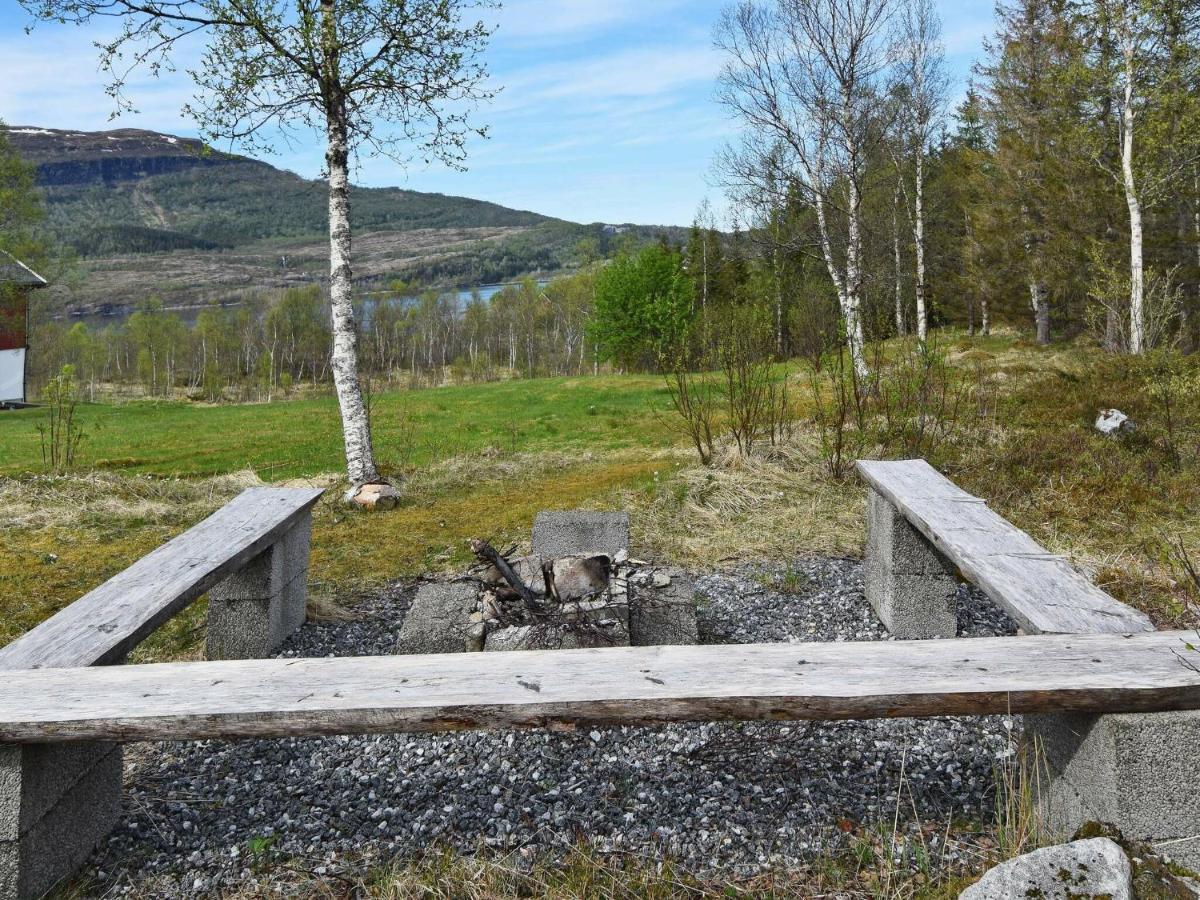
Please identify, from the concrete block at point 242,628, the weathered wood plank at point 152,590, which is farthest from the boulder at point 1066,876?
the concrete block at point 242,628

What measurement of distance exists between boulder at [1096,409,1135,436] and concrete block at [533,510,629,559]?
5.77 metres

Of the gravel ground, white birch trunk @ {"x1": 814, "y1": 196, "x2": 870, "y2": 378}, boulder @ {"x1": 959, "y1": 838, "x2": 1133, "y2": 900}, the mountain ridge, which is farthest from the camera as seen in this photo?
the mountain ridge

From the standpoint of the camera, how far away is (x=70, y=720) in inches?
80.0

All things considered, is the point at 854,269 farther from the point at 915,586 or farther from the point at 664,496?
the point at 915,586

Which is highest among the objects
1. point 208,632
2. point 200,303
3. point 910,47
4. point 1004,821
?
point 200,303

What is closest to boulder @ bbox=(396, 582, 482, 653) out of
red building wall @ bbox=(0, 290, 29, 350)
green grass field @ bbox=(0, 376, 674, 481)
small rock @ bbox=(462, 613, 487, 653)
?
small rock @ bbox=(462, 613, 487, 653)

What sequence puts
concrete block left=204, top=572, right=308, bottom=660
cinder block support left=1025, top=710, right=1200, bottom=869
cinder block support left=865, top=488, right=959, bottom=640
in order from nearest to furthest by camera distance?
cinder block support left=1025, top=710, right=1200, bottom=869, concrete block left=204, top=572, right=308, bottom=660, cinder block support left=865, top=488, right=959, bottom=640

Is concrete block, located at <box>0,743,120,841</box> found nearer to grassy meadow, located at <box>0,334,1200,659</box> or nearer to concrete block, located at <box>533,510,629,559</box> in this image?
grassy meadow, located at <box>0,334,1200,659</box>

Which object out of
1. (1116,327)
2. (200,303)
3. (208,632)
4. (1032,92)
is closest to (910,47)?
(1032,92)

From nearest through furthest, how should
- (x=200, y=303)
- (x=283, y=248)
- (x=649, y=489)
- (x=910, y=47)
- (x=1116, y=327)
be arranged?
(x=649, y=489) < (x=1116, y=327) < (x=910, y=47) < (x=200, y=303) < (x=283, y=248)

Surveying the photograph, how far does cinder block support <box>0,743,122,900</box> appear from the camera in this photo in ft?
6.87

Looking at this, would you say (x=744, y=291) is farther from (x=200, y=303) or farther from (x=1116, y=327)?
(x=200, y=303)

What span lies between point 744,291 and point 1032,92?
1374 cm

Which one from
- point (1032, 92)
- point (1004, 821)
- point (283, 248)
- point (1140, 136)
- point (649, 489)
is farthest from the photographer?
point (283, 248)
